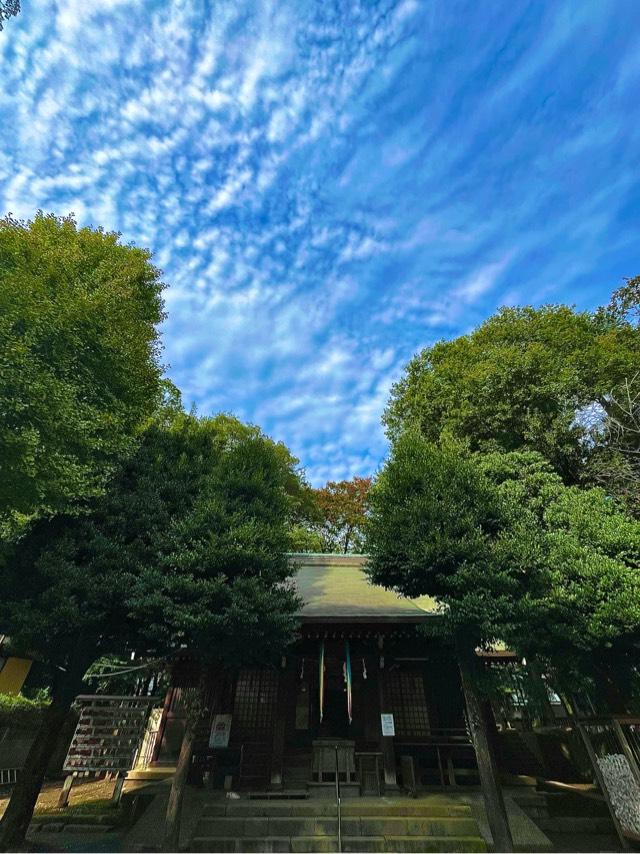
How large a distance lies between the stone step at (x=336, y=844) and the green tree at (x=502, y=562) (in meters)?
1.07

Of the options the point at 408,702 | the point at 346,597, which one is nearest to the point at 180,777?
the point at 346,597

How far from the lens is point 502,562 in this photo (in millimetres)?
7387

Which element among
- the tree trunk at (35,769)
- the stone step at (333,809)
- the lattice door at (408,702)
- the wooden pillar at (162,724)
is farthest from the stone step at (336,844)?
the wooden pillar at (162,724)

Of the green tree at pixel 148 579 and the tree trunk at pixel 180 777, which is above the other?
the green tree at pixel 148 579

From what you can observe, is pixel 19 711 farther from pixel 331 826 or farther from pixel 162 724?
pixel 331 826

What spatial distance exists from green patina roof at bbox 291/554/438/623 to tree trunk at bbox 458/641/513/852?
1.10m

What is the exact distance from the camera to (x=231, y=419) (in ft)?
79.0

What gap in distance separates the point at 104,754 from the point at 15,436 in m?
6.90

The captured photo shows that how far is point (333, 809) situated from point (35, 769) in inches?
222

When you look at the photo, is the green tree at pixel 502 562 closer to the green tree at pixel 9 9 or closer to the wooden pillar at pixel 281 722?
the wooden pillar at pixel 281 722

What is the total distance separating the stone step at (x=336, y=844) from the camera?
703 centimetres

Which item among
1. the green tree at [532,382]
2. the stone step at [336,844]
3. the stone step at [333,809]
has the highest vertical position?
the green tree at [532,382]

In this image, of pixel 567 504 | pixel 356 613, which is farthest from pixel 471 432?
pixel 356 613

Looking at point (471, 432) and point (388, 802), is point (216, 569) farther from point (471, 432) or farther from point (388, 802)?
point (471, 432)
